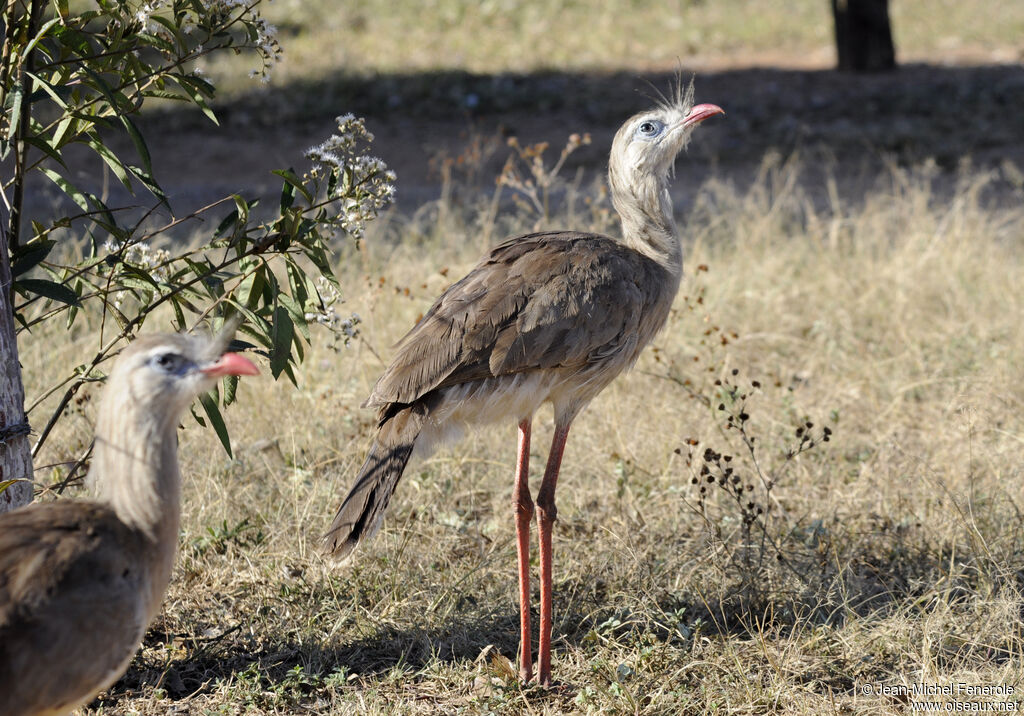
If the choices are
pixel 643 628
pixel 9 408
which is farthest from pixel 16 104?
pixel 643 628

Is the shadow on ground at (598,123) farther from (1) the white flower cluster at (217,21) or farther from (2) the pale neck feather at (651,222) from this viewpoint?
(1) the white flower cluster at (217,21)

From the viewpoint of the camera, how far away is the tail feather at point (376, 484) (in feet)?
9.87

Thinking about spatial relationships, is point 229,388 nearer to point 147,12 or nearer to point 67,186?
point 67,186

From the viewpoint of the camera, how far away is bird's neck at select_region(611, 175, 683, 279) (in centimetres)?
379

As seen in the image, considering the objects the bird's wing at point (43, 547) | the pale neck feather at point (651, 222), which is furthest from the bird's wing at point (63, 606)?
the pale neck feather at point (651, 222)

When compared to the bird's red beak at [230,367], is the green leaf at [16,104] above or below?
above

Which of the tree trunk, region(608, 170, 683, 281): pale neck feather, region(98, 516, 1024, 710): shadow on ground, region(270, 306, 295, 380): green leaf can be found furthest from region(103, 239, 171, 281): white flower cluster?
region(608, 170, 683, 281): pale neck feather

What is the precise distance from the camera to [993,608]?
11.0 ft

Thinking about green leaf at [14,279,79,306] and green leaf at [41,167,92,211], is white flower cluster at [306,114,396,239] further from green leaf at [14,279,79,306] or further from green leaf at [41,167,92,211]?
green leaf at [14,279,79,306]

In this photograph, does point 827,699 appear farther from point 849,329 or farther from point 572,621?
point 849,329

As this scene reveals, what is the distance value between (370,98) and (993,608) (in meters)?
8.61

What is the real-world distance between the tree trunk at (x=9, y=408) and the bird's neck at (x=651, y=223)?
202 centimetres

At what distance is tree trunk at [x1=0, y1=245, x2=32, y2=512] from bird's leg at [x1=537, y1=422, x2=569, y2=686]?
5.06 feet

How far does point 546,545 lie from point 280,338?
111 cm
